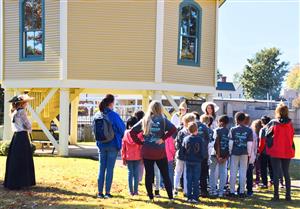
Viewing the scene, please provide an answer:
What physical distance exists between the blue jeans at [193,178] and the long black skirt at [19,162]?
325 centimetres

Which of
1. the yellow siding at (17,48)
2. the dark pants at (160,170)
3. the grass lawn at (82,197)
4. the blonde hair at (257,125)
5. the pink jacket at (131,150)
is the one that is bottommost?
the grass lawn at (82,197)

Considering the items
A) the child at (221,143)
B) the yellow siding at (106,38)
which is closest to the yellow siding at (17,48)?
the yellow siding at (106,38)

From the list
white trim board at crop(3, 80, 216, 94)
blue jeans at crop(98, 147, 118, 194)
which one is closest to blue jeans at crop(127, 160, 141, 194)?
blue jeans at crop(98, 147, 118, 194)

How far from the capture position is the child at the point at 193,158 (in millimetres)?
8570

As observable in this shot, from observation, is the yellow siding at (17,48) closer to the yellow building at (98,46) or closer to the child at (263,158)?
the yellow building at (98,46)

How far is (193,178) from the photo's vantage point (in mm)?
8672

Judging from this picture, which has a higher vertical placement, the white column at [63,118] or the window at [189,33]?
the window at [189,33]

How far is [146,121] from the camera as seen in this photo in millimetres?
8219

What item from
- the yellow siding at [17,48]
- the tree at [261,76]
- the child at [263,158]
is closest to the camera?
the child at [263,158]

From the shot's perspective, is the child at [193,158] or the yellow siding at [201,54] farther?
the yellow siding at [201,54]

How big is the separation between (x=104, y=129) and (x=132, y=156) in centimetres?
95

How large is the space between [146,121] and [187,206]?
5.43ft

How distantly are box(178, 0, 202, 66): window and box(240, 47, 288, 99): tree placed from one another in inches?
2321

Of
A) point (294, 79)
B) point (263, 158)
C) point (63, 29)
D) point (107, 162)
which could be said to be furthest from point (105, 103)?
point (294, 79)
